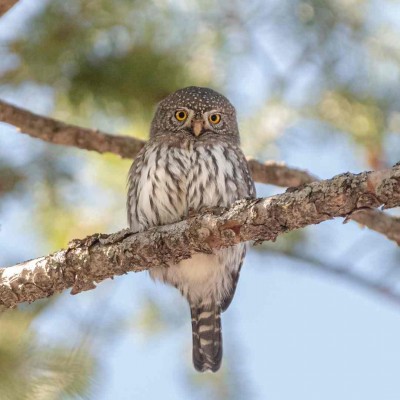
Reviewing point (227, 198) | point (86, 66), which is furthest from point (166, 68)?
point (227, 198)

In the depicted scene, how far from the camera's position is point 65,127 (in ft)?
15.2

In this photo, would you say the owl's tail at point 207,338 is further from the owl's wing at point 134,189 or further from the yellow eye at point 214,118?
the yellow eye at point 214,118

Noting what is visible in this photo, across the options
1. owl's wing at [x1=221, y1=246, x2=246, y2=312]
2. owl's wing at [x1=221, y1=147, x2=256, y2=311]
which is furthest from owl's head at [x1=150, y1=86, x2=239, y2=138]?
owl's wing at [x1=221, y1=246, x2=246, y2=312]

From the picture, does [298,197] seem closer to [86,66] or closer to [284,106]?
[86,66]

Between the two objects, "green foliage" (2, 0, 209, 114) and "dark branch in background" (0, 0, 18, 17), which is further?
"green foliage" (2, 0, 209, 114)

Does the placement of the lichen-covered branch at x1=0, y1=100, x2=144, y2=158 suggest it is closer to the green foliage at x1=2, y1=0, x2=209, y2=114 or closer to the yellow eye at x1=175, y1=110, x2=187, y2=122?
the green foliage at x1=2, y1=0, x2=209, y2=114

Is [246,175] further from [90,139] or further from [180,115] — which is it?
[90,139]

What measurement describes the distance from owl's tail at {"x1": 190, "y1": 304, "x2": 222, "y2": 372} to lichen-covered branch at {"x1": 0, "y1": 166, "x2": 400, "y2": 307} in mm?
1218

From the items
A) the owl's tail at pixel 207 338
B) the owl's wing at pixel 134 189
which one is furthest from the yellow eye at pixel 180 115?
the owl's tail at pixel 207 338

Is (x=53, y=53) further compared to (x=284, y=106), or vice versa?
(x=284, y=106)

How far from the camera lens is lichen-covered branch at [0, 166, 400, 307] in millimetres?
2850

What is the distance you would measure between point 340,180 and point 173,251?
0.86m

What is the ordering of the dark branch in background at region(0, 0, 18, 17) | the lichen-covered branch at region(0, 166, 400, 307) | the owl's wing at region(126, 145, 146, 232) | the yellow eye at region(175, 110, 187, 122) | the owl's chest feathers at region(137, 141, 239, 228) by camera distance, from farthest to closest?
the yellow eye at region(175, 110, 187, 122), the owl's wing at region(126, 145, 146, 232), the owl's chest feathers at region(137, 141, 239, 228), the dark branch in background at region(0, 0, 18, 17), the lichen-covered branch at region(0, 166, 400, 307)

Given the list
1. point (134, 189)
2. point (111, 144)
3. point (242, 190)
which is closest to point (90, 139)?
point (111, 144)
